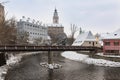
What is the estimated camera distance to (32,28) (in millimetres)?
133500

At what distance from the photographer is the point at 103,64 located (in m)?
40.3

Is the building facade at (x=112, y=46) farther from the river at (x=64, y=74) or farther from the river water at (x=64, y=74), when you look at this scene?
the river water at (x=64, y=74)

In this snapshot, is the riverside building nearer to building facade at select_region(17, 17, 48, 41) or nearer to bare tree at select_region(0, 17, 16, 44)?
building facade at select_region(17, 17, 48, 41)

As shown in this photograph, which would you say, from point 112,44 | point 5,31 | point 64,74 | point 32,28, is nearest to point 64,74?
point 64,74

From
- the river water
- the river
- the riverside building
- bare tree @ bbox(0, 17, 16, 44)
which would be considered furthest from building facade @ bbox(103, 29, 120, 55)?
the riverside building

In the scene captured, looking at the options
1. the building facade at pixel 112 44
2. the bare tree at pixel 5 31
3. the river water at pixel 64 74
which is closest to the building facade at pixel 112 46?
the building facade at pixel 112 44

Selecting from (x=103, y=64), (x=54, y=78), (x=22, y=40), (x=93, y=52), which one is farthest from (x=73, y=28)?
(x=54, y=78)

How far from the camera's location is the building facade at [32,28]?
124 meters

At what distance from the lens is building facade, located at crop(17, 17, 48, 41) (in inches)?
4894

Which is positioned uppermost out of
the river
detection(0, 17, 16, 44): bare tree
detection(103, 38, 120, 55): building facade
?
detection(0, 17, 16, 44): bare tree

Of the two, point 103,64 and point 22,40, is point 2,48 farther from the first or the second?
point 22,40

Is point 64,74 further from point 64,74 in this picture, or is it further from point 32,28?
point 32,28

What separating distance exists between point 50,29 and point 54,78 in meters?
148

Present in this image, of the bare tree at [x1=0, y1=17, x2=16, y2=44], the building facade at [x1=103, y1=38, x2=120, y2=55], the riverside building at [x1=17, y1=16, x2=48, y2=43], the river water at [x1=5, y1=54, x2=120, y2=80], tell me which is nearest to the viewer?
the river water at [x1=5, y1=54, x2=120, y2=80]
